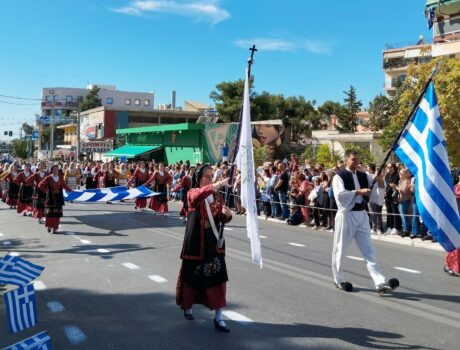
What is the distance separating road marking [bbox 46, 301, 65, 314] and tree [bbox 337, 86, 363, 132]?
155 feet

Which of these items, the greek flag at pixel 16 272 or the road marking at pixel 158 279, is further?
the road marking at pixel 158 279

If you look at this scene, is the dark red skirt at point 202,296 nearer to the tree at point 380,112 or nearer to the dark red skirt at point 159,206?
the dark red skirt at point 159,206

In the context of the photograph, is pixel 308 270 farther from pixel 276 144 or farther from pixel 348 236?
pixel 276 144

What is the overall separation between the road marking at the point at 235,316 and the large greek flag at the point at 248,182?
92 centimetres

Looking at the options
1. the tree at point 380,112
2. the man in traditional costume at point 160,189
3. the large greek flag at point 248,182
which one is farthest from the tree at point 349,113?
the large greek flag at point 248,182

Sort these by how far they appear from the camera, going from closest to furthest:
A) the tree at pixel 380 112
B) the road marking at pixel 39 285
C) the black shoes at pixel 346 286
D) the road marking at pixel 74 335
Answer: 1. the road marking at pixel 74 335
2. the black shoes at pixel 346 286
3. the road marking at pixel 39 285
4. the tree at pixel 380 112

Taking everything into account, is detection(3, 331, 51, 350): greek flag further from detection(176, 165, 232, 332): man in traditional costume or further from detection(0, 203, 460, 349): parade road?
detection(176, 165, 232, 332): man in traditional costume

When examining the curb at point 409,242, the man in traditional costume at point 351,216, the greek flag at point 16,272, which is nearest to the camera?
the greek flag at point 16,272

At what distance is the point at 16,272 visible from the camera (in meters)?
4.64

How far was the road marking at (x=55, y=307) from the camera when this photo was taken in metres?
6.22

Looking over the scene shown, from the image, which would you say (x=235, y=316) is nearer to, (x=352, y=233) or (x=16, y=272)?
(x=352, y=233)

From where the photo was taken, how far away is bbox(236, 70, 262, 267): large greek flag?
17.1 ft

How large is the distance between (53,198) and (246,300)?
26.4 feet

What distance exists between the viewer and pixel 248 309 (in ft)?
20.4
